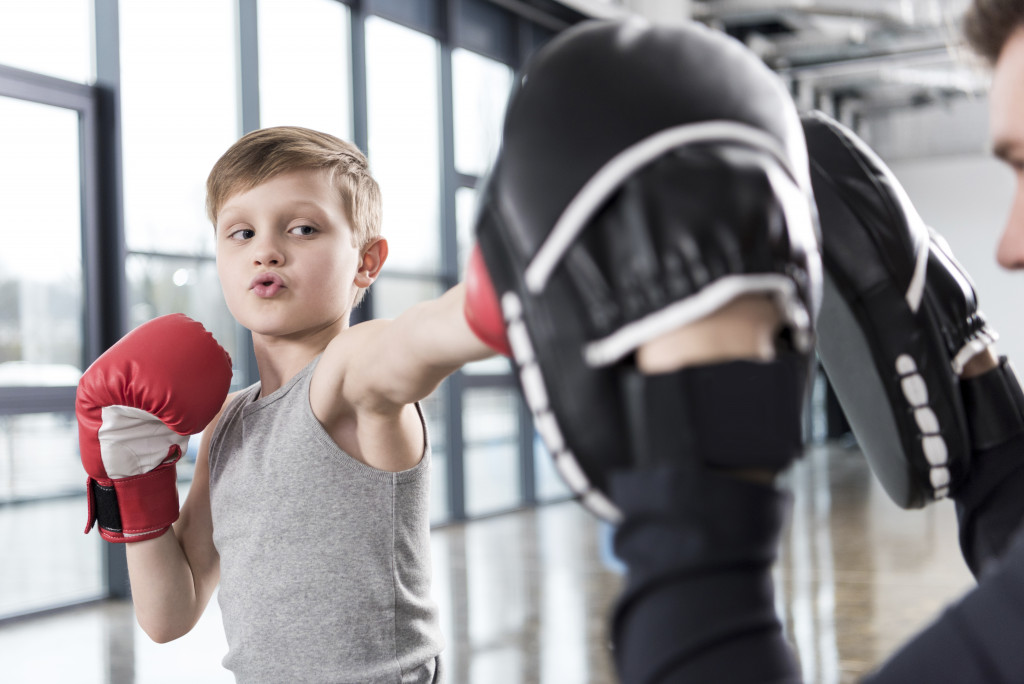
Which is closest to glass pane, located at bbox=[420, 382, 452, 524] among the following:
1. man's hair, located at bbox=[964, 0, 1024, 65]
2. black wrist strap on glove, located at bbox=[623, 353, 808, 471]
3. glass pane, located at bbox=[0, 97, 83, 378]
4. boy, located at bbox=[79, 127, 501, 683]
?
glass pane, located at bbox=[0, 97, 83, 378]

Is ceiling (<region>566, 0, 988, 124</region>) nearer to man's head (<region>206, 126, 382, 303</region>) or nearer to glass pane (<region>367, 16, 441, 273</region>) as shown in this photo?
glass pane (<region>367, 16, 441, 273</region>)

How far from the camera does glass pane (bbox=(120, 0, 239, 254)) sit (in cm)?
434

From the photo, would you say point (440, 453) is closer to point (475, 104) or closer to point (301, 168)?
point (475, 104)

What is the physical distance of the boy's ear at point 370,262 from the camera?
1180mm

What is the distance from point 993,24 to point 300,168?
74 centimetres

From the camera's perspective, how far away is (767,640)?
0.43 meters

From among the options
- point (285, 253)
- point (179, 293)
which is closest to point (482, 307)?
point (285, 253)

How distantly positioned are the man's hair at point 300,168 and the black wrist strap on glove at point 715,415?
75cm

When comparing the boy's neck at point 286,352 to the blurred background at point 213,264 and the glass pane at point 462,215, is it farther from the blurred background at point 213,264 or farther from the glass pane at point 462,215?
the glass pane at point 462,215

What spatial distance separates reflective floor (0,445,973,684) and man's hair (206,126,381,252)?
107 cm

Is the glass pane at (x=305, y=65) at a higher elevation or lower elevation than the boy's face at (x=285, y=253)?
higher

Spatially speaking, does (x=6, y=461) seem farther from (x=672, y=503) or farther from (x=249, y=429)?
(x=672, y=503)

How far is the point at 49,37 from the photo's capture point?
4008 millimetres

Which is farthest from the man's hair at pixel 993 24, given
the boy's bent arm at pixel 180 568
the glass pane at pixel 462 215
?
the glass pane at pixel 462 215
